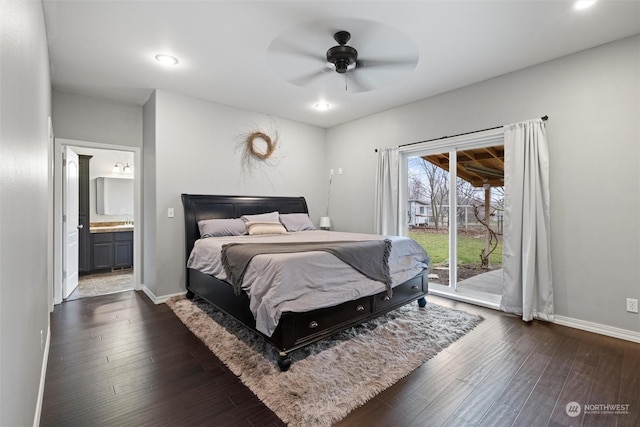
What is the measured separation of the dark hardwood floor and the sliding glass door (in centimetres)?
109

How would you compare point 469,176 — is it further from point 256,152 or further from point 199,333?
point 199,333

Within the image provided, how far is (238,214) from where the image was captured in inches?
174

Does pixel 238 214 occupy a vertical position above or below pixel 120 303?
above

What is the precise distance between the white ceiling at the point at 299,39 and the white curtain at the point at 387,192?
40.6 inches

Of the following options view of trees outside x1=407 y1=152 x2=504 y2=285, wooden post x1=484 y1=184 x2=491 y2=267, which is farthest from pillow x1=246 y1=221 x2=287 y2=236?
wooden post x1=484 y1=184 x2=491 y2=267

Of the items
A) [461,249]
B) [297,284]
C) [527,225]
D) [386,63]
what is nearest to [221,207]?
[297,284]

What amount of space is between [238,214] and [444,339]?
317cm

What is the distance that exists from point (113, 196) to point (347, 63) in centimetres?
546

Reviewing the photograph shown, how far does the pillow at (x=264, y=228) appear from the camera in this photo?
405 cm

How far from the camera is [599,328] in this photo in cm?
283

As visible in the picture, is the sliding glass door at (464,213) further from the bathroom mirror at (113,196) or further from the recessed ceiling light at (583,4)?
the bathroom mirror at (113,196)

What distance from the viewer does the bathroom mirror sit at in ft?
18.7

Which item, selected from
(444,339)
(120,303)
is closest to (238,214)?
(120,303)

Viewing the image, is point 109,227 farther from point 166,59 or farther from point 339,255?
point 339,255
